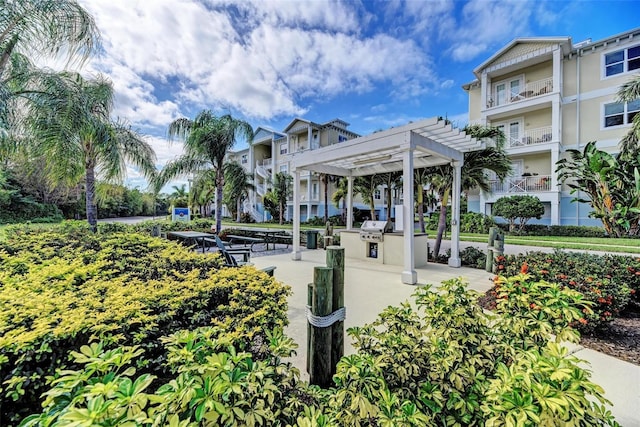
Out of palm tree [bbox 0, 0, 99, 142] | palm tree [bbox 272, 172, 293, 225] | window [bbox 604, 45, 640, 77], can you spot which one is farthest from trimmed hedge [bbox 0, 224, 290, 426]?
palm tree [bbox 272, 172, 293, 225]

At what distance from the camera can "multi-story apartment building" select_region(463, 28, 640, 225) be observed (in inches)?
601

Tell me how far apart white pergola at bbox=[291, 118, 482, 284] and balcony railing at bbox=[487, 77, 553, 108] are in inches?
554

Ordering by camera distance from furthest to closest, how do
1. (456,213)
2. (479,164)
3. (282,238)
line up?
1. (282,238)
2. (479,164)
3. (456,213)

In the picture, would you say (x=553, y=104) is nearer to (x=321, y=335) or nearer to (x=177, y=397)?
(x=321, y=335)

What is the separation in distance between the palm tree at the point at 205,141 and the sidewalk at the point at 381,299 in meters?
7.71

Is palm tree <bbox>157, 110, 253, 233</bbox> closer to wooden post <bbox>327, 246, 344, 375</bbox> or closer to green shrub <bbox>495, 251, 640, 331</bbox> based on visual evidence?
wooden post <bbox>327, 246, 344, 375</bbox>

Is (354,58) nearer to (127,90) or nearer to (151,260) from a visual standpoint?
(127,90)

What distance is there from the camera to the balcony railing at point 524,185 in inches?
660

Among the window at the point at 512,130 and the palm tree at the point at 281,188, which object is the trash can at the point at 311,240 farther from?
the window at the point at 512,130

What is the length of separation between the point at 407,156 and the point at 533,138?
16417mm

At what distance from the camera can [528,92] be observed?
58.0 feet

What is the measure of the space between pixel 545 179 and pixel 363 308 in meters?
18.2

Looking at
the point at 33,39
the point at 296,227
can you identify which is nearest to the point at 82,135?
the point at 33,39

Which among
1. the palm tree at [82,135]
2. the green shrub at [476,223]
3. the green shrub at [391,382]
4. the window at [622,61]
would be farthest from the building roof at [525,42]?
the palm tree at [82,135]
